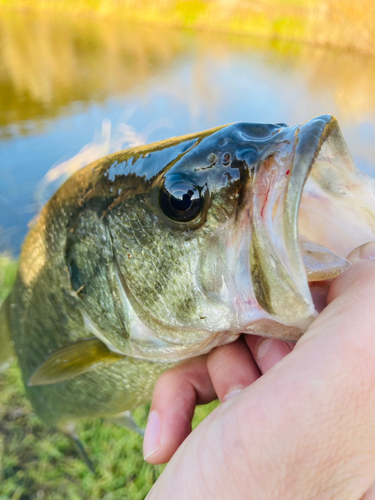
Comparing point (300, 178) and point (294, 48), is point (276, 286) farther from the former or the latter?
point (294, 48)

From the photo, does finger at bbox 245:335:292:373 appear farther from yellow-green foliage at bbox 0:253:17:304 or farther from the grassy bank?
the grassy bank

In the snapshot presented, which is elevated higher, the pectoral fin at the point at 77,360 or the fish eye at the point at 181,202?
the fish eye at the point at 181,202

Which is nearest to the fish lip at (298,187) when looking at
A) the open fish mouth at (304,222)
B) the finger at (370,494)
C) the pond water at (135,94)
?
the open fish mouth at (304,222)

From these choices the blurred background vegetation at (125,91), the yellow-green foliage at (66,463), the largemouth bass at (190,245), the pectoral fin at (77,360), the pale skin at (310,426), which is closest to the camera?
the pale skin at (310,426)

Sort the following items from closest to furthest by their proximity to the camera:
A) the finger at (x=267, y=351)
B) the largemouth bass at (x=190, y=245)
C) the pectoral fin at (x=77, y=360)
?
the largemouth bass at (x=190, y=245)
the finger at (x=267, y=351)
the pectoral fin at (x=77, y=360)

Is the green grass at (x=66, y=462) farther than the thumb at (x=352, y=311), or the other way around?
the green grass at (x=66, y=462)

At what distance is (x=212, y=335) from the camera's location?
1025mm

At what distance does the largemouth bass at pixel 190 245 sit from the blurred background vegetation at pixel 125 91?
1.09m

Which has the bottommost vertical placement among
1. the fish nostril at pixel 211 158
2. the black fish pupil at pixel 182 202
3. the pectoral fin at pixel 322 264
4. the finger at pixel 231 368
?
the finger at pixel 231 368

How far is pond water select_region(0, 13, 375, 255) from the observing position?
5246 millimetres

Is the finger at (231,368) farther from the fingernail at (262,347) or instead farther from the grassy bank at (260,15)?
the grassy bank at (260,15)

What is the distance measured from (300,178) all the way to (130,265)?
0.58m

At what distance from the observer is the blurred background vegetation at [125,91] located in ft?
7.10

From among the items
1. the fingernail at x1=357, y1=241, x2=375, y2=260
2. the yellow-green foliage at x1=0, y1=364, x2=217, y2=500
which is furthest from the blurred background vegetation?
the fingernail at x1=357, y1=241, x2=375, y2=260
